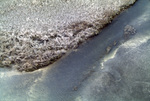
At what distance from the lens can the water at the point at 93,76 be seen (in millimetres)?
1462

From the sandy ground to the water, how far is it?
14 centimetres

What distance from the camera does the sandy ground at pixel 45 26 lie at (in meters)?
1.82

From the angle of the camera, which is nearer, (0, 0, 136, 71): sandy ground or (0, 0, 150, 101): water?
(0, 0, 150, 101): water

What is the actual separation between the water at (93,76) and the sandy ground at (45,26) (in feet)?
0.44

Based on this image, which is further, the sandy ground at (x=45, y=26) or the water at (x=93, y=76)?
the sandy ground at (x=45, y=26)

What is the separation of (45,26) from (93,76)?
3.22ft

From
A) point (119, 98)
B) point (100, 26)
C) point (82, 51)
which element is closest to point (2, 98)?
point (82, 51)

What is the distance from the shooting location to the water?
146 centimetres

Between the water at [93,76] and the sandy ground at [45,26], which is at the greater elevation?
the sandy ground at [45,26]

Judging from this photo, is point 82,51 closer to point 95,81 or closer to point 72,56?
point 72,56

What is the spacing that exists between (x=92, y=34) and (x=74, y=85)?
76 centimetres

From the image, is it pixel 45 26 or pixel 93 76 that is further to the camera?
pixel 45 26

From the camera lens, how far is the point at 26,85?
160 cm

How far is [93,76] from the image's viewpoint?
1.60 metres
